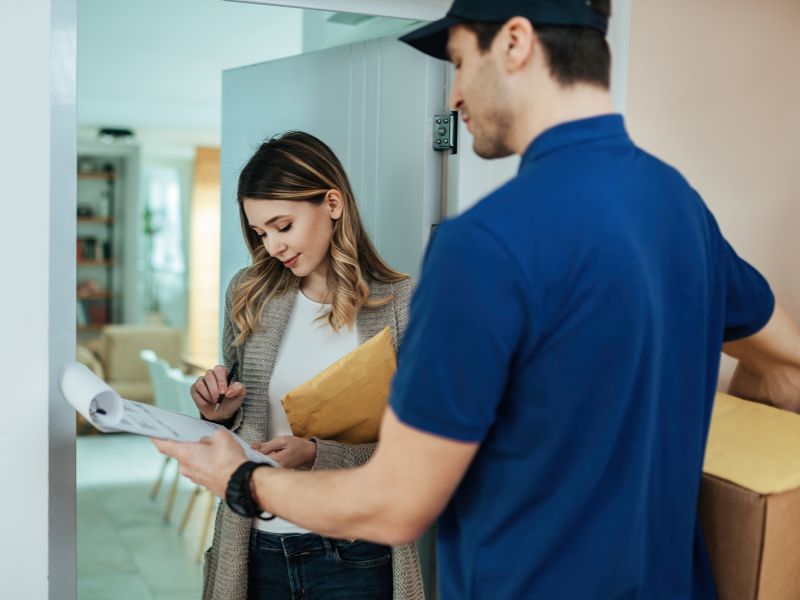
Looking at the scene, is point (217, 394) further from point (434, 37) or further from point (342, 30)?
point (342, 30)

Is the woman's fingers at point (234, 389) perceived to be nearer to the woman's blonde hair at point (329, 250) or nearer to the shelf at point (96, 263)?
the woman's blonde hair at point (329, 250)

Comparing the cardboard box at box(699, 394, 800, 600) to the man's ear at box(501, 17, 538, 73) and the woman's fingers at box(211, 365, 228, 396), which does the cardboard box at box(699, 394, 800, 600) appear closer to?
the man's ear at box(501, 17, 538, 73)

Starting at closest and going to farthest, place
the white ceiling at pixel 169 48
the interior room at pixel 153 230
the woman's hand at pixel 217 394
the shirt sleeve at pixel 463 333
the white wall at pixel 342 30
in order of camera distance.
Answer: the shirt sleeve at pixel 463 333 < the woman's hand at pixel 217 394 < the white wall at pixel 342 30 < the interior room at pixel 153 230 < the white ceiling at pixel 169 48

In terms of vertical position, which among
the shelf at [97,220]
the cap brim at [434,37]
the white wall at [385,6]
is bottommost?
the shelf at [97,220]

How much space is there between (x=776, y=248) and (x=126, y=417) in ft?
5.09

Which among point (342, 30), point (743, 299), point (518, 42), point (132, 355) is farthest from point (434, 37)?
point (132, 355)

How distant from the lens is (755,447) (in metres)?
1.21

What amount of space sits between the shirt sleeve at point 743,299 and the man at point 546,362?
4.7 inches

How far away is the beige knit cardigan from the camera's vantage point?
1.61m

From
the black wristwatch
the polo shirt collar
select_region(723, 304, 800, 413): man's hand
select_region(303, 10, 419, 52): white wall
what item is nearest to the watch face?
the black wristwatch

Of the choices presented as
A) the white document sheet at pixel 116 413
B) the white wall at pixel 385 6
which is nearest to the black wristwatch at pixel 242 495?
the white document sheet at pixel 116 413

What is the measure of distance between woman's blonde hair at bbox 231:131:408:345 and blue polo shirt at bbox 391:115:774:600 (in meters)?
0.75

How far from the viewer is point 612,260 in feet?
2.72

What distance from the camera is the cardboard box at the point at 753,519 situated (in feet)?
3.58
